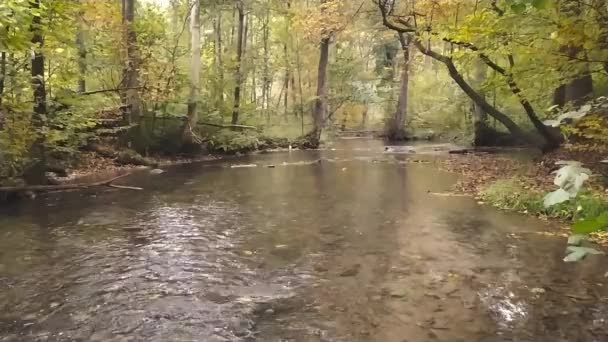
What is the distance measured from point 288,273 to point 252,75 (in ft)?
84.1

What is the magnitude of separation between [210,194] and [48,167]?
4.47 meters

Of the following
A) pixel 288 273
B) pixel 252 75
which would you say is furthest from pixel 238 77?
pixel 288 273

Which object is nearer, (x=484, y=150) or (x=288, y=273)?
(x=288, y=273)

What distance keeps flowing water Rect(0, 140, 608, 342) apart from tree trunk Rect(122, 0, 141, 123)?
769 centimetres

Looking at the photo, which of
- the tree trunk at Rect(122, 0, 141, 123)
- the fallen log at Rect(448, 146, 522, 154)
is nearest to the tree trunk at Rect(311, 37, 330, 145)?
the fallen log at Rect(448, 146, 522, 154)

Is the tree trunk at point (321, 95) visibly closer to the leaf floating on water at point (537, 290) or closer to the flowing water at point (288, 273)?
the flowing water at point (288, 273)

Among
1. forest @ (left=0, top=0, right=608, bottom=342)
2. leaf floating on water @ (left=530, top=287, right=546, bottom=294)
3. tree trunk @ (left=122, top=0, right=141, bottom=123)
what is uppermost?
tree trunk @ (left=122, top=0, right=141, bottom=123)

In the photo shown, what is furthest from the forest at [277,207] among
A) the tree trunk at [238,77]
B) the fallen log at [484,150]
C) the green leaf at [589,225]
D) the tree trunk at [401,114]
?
the tree trunk at [401,114]

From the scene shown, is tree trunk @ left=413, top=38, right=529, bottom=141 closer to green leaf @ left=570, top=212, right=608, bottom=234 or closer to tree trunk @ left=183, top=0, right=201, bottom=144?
tree trunk @ left=183, top=0, right=201, bottom=144

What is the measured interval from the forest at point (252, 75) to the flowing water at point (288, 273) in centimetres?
195

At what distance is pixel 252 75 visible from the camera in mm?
30703

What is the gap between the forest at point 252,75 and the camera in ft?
27.5

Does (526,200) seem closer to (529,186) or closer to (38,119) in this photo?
(529,186)

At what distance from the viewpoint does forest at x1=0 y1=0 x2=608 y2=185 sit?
8383mm
